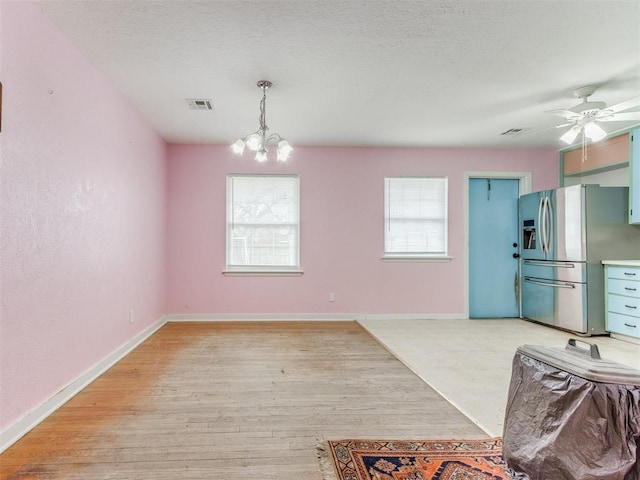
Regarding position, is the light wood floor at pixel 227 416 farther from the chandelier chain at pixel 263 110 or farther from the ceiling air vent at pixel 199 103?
the ceiling air vent at pixel 199 103

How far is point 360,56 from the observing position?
259 cm

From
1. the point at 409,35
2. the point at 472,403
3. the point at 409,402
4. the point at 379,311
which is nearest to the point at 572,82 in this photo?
the point at 409,35

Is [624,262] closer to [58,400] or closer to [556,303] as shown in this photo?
[556,303]

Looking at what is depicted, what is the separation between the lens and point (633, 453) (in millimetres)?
1191

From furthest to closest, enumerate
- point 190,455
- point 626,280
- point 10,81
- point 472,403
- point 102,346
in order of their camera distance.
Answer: point 626,280, point 102,346, point 472,403, point 10,81, point 190,455

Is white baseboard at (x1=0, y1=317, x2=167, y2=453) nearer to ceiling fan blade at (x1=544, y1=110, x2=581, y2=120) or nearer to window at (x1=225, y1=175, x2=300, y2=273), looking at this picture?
window at (x1=225, y1=175, x2=300, y2=273)

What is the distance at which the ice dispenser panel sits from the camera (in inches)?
189

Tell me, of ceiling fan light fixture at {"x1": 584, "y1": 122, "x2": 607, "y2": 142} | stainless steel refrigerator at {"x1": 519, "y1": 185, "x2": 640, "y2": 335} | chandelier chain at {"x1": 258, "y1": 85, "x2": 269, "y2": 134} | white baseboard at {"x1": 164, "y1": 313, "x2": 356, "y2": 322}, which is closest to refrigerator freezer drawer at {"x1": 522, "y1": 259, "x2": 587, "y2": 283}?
stainless steel refrigerator at {"x1": 519, "y1": 185, "x2": 640, "y2": 335}

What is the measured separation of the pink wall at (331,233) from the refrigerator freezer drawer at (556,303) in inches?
37.6

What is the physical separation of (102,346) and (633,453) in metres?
3.50

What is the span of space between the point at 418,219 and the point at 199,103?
3419 mm

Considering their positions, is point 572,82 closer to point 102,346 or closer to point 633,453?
point 633,453

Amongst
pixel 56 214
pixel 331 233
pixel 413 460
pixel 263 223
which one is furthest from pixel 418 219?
pixel 56 214

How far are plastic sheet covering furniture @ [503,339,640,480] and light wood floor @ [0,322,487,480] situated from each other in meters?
0.60
